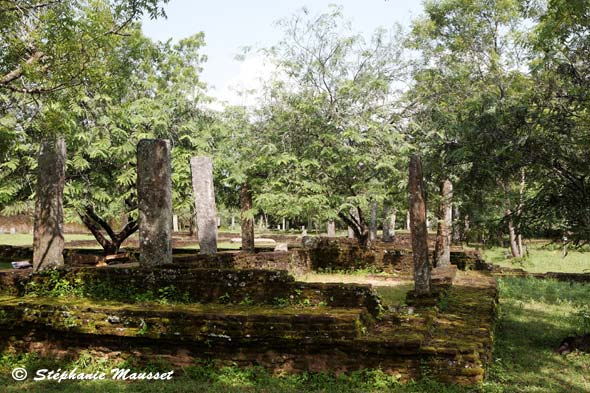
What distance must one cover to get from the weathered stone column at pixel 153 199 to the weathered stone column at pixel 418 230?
15.3 feet

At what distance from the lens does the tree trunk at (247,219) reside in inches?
714

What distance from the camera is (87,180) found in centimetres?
1658

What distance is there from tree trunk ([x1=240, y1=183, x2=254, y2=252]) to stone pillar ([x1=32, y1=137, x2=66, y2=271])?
861 centimetres

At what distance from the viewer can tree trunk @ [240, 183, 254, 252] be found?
18.1m

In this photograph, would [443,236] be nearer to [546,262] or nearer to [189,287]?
[189,287]

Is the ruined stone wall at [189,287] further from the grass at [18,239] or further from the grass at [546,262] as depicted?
the grass at [18,239]

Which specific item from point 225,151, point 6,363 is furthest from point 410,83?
point 6,363

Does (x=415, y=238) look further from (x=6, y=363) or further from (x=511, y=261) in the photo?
(x=511, y=261)

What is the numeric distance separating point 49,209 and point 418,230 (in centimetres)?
701

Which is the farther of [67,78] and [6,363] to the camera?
[67,78]

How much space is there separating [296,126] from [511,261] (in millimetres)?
11511

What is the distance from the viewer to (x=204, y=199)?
14391 mm

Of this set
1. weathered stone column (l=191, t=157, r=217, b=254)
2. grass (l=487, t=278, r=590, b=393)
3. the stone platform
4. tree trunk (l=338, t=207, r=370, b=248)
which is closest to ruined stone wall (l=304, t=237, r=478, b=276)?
tree trunk (l=338, t=207, r=370, b=248)

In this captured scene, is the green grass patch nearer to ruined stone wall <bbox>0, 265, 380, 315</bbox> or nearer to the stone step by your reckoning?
the stone step
